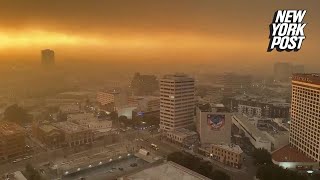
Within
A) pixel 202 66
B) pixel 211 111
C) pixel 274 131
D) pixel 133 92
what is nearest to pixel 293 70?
pixel 202 66

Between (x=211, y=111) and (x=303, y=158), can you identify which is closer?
(x=303, y=158)

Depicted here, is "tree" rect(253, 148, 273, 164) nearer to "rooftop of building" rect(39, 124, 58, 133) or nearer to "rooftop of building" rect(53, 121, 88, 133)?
"rooftop of building" rect(53, 121, 88, 133)

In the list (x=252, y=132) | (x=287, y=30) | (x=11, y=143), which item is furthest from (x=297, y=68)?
(x=287, y=30)

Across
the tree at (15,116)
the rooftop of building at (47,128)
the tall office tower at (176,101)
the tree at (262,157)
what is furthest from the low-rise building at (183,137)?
the tree at (15,116)

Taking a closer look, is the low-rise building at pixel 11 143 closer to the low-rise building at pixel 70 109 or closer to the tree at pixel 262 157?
the low-rise building at pixel 70 109

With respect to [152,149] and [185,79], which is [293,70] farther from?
[152,149]

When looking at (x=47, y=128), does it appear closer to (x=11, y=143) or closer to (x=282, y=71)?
(x=11, y=143)
